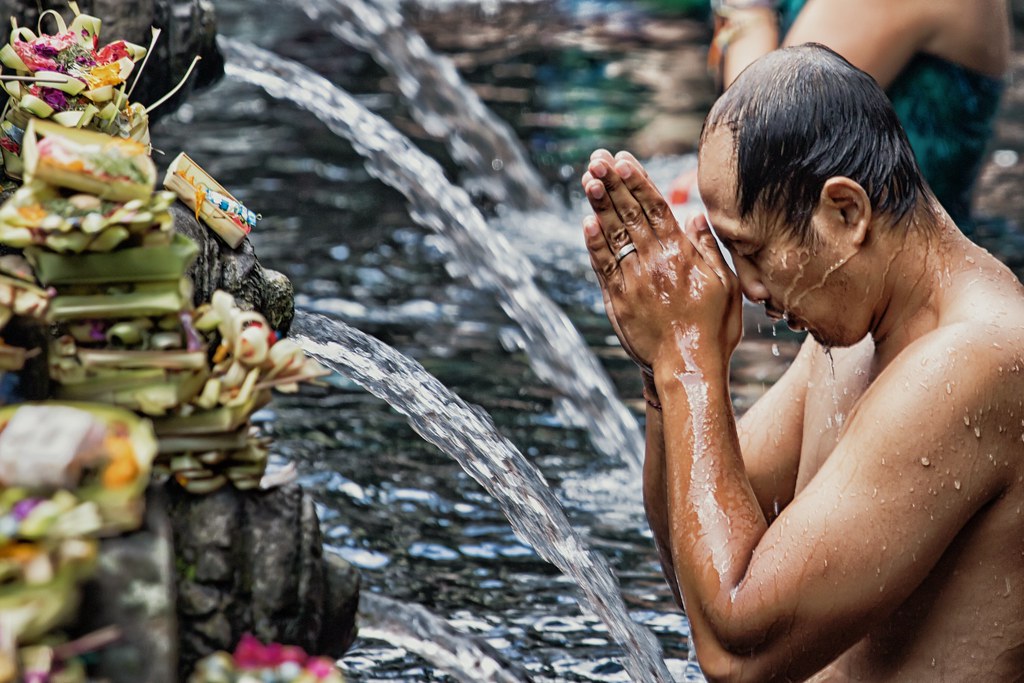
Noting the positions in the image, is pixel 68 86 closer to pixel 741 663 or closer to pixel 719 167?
pixel 719 167

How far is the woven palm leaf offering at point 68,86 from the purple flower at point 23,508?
73cm

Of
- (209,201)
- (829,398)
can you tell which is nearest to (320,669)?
(209,201)

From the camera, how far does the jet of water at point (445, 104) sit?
22.2 ft

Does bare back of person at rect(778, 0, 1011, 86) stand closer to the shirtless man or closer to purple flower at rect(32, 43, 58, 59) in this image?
the shirtless man

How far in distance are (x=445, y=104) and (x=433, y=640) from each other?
4314 millimetres

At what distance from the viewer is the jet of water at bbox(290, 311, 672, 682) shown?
9.35 ft

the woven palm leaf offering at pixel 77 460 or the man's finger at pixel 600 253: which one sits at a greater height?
the woven palm leaf offering at pixel 77 460

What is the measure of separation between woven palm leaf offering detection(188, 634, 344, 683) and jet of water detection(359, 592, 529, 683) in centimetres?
146

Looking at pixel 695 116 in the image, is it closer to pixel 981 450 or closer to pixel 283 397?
pixel 283 397

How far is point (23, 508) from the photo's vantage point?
53.9 inches

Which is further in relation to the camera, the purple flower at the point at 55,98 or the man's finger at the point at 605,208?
the man's finger at the point at 605,208

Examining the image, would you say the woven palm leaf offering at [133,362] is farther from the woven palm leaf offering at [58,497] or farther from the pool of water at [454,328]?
the pool of water at [454,328]

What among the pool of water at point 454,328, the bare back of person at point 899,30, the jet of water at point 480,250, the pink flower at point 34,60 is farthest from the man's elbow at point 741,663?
the bare back of person at point 899,30

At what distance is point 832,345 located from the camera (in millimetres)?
2346
